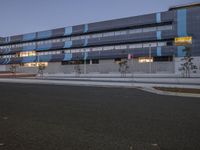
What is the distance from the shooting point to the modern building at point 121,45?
163 ft

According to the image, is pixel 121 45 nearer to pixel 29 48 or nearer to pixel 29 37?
pixel 29 48

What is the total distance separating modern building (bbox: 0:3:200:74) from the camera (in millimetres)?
49775

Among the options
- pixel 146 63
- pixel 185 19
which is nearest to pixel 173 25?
pixel 185 19

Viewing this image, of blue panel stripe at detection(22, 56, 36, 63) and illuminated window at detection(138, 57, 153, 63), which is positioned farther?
blue panel stripe at detection(22, 56, 36, 63)

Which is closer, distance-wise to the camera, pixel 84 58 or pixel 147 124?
pixel 147 124

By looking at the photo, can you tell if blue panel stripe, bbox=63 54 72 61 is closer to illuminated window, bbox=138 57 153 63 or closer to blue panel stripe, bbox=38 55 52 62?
blue panel stripe, bbox=38 55 52 62

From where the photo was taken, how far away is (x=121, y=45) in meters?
58.5

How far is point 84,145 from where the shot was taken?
172 inches

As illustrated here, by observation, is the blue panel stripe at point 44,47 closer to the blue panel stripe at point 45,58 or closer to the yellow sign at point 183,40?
the blue panel stripe at point 45,58

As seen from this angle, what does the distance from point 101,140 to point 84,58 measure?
58.0m

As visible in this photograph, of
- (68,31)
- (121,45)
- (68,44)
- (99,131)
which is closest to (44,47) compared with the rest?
(68,44)

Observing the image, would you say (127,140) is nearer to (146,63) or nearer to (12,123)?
(12,123)

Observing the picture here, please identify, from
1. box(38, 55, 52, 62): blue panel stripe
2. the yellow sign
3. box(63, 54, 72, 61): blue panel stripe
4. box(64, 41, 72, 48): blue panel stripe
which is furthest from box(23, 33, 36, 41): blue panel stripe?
the yellow sign

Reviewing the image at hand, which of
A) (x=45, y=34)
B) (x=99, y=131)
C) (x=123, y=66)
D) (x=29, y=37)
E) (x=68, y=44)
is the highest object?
(x=45, y=34)
